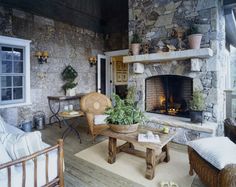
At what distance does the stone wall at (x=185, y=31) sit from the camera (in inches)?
137

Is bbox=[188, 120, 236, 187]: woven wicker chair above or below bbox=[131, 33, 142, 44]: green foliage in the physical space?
below

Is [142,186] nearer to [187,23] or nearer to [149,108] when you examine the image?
[149,108]

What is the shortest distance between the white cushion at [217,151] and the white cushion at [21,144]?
1756mm

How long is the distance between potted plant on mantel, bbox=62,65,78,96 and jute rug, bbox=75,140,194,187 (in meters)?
2.47

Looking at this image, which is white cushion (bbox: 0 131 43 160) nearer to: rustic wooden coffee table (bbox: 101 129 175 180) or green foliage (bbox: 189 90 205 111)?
rustic wooden coffee table (bbox: 101 129 175 180)

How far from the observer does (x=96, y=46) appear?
257 inches

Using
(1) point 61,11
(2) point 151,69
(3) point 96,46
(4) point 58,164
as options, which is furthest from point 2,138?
(3) point 96,46

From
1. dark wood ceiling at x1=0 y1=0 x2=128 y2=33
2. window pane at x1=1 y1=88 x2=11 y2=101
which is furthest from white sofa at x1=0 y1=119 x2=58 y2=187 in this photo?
dark wood ceiling at x1=0 y1=0 x2=128 y2=33

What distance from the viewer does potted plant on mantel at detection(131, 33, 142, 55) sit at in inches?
168

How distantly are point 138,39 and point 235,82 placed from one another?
10.3ft

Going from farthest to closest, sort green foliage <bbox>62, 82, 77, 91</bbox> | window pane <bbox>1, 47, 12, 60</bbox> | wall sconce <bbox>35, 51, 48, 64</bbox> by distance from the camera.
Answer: green foliage <bbox>62, 82, 77, 91</bbox>
wall sconce <bbox>35, 51, 48, 64</bbox>
window pane <bbox>1, 47, 12, 60</bbox>

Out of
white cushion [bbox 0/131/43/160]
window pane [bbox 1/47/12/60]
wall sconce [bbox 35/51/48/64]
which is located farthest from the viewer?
wall sconce [bbox 35/51/48/64]

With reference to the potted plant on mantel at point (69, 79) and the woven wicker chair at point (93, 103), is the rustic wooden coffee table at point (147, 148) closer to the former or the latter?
the woven wicker chair at point (93, 103)

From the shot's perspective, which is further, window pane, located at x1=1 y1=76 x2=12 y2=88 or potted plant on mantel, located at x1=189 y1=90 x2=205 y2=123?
window pane, located at x1=1 y1=76 x2=12 y2=88
